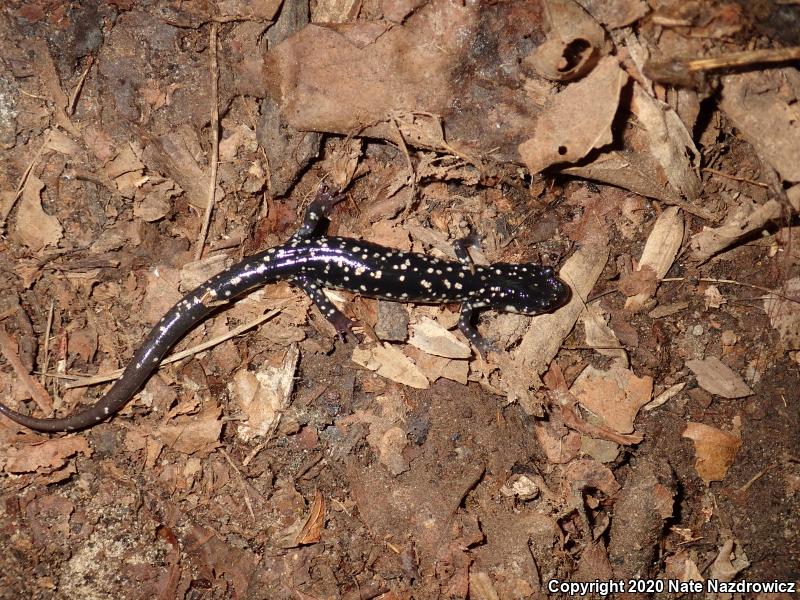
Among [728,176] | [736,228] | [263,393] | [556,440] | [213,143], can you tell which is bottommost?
[556,440]

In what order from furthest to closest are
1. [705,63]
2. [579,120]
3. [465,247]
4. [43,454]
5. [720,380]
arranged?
[465,247] → [720,380] → [43,454] → [579,120] → [705,63]

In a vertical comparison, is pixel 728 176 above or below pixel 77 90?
below

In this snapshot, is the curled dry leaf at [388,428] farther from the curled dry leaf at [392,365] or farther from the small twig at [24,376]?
the small twig at [24,376]

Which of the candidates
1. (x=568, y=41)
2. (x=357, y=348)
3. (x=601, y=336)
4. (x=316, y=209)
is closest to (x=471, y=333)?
(x=357, y=348)

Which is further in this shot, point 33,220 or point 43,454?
point 33,220

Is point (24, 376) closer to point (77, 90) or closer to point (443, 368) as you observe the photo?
point (77, 90)

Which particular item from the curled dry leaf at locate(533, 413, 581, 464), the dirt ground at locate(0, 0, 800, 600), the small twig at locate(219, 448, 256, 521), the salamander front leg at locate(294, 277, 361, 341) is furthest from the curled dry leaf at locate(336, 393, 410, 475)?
the curled dry leaf at locate(533, 413, 581, 464)

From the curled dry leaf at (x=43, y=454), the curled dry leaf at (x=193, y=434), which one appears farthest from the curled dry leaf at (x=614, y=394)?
the curled dry leaf at (x=43, y=454)

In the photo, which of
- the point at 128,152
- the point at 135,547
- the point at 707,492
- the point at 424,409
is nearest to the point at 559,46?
the point at 424,409
